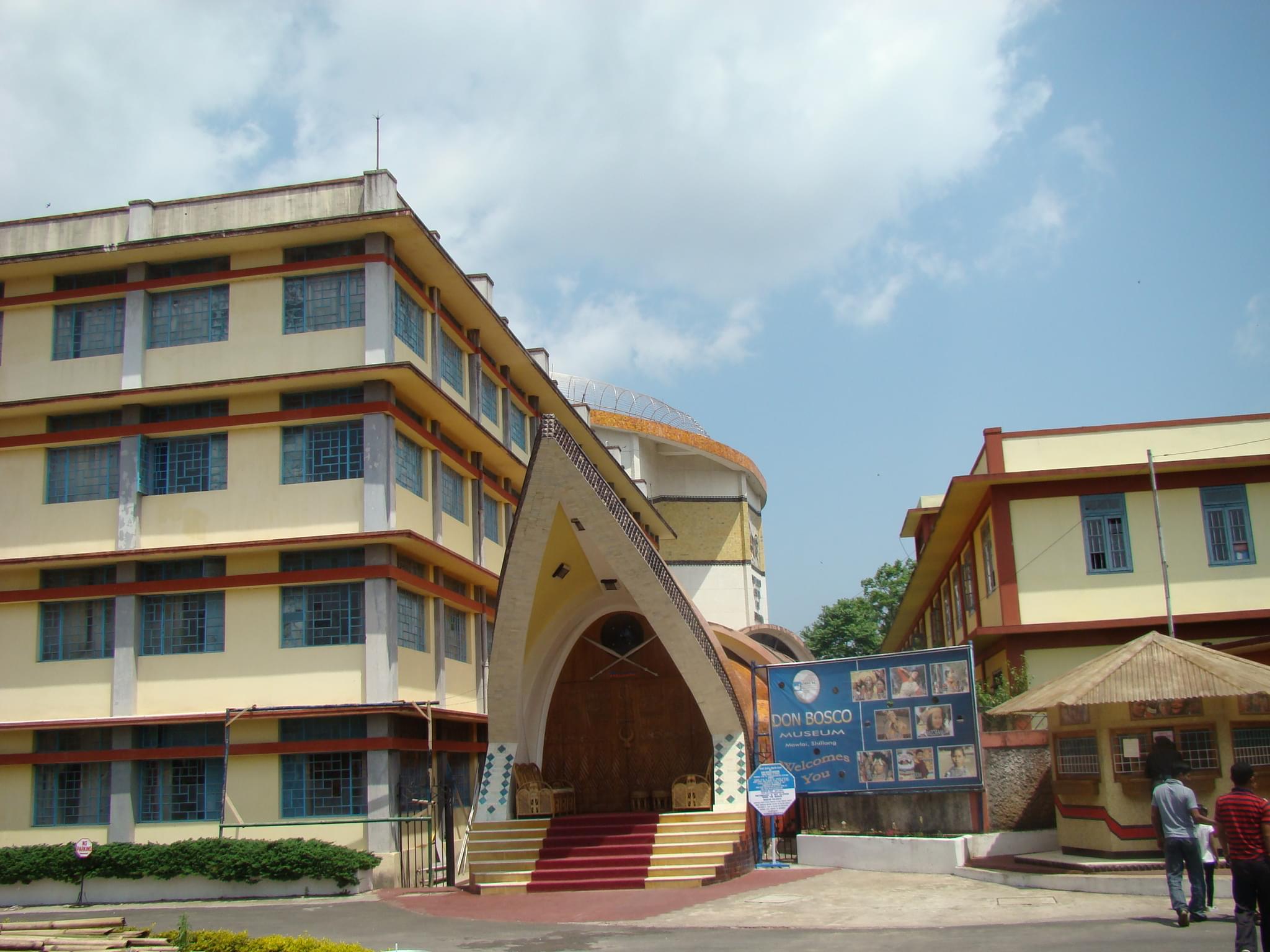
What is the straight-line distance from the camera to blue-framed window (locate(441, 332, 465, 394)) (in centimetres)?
2575

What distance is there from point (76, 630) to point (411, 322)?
8714 millimetres

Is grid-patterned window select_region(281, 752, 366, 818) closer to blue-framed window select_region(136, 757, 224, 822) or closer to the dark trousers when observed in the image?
blue-framed window select_region(136, 757, 224, 822)

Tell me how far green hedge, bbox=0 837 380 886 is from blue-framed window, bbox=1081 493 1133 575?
14.6 meters

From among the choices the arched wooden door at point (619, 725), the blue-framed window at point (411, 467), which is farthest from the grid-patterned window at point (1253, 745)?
the blue-framed window at point (411, 467)

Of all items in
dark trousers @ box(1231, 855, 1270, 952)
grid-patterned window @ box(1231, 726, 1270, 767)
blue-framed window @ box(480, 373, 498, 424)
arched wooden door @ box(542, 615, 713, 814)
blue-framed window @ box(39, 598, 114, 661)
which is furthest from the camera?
blue-framed window @ box(480, 373, 498, 424)

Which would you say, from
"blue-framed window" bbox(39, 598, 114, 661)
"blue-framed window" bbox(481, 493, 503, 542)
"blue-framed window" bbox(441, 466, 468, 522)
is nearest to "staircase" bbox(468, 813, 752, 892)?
"blue-framed window" bbox(441, 466, 468, 522)

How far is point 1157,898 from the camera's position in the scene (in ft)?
44.0

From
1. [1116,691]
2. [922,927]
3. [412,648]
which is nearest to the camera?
[922,927]

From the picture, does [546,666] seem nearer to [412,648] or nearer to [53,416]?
[412,648]

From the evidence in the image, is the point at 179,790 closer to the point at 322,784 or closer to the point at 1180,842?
the point at 322,784

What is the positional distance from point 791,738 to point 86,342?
15783 mm

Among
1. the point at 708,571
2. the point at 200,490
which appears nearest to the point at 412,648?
the point at 200,490

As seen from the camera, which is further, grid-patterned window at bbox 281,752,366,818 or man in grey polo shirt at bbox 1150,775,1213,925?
grid-patterned window at bbox 281,752,366,818

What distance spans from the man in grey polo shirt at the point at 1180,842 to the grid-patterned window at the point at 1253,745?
109 inches
